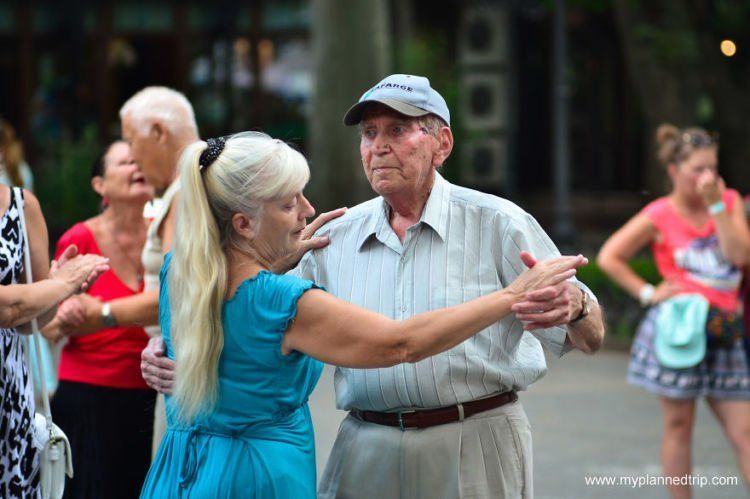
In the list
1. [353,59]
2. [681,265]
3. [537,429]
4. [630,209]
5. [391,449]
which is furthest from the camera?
[630,209]

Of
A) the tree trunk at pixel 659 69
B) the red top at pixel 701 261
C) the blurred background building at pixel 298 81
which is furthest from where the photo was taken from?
the blurred background building at pixel 298 81

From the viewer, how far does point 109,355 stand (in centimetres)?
544

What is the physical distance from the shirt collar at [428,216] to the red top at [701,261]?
296 centimetres

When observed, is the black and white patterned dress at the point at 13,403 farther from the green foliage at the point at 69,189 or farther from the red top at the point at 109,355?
the green foliage at the point at 69,189

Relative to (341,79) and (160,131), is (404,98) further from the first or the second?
(341,79)

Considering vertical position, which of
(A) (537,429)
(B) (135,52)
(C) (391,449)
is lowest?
(A) (537,429)

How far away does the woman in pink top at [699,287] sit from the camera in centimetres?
678

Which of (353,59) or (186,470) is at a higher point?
(353,59)

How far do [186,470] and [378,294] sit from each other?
0.82m

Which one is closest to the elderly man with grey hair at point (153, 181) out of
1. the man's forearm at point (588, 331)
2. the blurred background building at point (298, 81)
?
the man's forearm at point (588, 331)

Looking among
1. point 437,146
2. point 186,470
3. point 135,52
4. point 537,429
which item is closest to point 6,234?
point 186,470

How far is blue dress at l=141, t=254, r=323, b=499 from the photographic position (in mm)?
3656

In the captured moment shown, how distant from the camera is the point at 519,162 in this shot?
24984 mm

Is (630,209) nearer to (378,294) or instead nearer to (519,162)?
(519,162)
